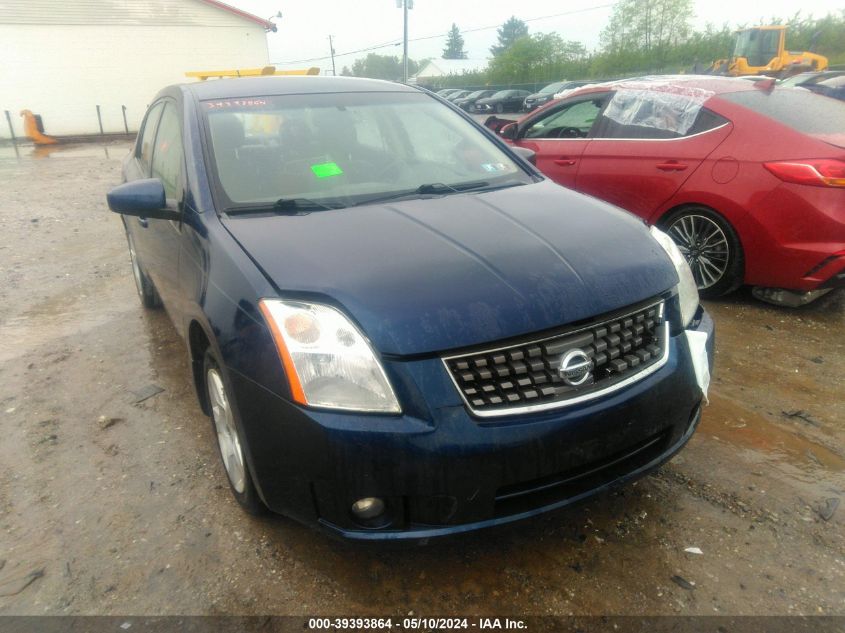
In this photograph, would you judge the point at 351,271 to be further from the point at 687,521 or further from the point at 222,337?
the point at 687,521

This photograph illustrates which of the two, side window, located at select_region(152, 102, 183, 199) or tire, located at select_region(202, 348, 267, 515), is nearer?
tire, located at select_region(202, 348, 267, 515)

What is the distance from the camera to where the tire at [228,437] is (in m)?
2.18

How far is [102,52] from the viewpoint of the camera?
76.3 feet

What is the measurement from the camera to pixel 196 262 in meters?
2.39

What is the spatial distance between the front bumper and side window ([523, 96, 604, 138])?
3.82m

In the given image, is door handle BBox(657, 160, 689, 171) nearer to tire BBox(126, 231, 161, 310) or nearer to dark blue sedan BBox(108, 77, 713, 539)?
dark blue sedan BBox(108, 77, 713, 539)

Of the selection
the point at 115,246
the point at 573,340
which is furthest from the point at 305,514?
the point at 115,246

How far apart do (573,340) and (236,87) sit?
7.55ft

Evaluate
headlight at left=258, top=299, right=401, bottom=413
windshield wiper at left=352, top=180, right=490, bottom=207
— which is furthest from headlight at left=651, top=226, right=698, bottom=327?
headlight at left=258, top=299, right=401, bottom=413

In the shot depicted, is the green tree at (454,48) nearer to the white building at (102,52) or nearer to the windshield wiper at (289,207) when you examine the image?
the white building at (102,52)

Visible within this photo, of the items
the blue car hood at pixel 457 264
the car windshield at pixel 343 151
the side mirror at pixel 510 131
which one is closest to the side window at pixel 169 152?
the car windshield at pixel 343 151

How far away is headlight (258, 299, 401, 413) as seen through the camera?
174 centimetres

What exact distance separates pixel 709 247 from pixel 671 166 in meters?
0.66

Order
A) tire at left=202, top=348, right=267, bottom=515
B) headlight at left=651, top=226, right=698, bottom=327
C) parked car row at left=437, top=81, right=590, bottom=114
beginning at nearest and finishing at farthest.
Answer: tire at left=202, top=348, right=267, bottom=515 < headlight at left=651, top=226, right=698, bottom=327 < parked car row at left=437, top=81, right=590, bottom=114
